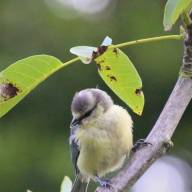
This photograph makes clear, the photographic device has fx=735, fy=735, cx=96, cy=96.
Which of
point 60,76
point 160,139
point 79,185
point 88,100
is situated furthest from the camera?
point 60,76

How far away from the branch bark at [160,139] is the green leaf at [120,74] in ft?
0.40

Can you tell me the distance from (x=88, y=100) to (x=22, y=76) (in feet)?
1.70

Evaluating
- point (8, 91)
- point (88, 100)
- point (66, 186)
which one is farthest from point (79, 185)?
point (8, 91)

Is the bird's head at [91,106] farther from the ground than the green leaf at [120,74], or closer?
closer

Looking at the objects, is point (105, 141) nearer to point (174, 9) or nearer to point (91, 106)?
point (91, 106)

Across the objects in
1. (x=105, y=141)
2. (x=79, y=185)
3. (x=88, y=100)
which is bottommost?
(x=79, y=185)

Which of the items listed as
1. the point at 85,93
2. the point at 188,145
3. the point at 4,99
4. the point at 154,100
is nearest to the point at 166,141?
the point at 4,99

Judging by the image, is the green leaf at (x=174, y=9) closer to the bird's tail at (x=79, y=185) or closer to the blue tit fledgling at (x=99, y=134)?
the blue tit fledgling at (x=99, y=134)

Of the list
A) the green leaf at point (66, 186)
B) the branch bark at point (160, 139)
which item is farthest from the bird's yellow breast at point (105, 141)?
the branch bark at point (160, 139)

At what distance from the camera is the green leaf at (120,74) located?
1.11 m

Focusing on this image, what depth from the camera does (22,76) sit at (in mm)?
1145

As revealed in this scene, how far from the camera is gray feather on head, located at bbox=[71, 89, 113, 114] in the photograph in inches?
62.6

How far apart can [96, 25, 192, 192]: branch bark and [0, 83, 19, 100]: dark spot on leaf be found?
0.24 meters

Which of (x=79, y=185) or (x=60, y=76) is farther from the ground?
(x=79, y=185)
